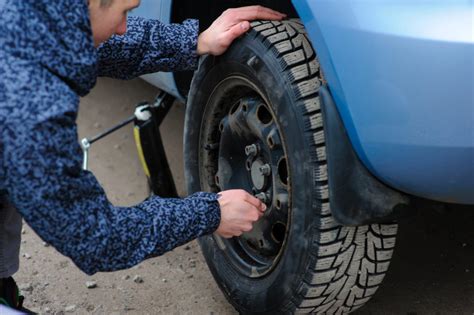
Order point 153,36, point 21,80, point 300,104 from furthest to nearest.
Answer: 1. point 153,36
2. point 300,104
3. point 21,80

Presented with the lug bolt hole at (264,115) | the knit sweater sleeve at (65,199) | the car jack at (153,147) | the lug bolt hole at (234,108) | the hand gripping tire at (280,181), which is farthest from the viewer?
the car jack at (153,147)

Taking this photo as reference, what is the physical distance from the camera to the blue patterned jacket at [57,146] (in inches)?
62.0

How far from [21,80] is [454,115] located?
2.90 feet

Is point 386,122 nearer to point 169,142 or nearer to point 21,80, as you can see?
point 21,80

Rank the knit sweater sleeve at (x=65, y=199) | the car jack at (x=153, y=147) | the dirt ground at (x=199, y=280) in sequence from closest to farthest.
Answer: the knit sweater sleeve at (x=65, y=199) < the dirt ground at (x=199, y=280) < the car jack at (x=153, y=147)

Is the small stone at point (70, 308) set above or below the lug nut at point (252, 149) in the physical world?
below

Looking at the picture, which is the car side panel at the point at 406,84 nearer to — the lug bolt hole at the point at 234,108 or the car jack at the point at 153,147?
the lug bolt hole at the point at 234,108

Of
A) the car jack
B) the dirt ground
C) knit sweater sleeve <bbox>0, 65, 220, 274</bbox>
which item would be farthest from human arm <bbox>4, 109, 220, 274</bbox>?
the car jack

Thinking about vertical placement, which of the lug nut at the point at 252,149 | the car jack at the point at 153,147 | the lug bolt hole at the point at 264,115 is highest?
the lug bolt hole at the point at 264,115

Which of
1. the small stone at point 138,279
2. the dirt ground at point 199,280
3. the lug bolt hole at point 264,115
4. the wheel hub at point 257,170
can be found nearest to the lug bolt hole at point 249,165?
the wheel hub at point 257,170

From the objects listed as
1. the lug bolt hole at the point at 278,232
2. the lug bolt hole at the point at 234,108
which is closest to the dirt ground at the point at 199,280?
the lug bolt hole at the point at 278,232

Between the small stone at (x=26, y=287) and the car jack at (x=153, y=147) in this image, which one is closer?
the small stone at (x=26, y=287)

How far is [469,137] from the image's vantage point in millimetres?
1727

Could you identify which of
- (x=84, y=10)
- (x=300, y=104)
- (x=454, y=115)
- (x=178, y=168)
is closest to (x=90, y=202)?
(x=84, y=10)
